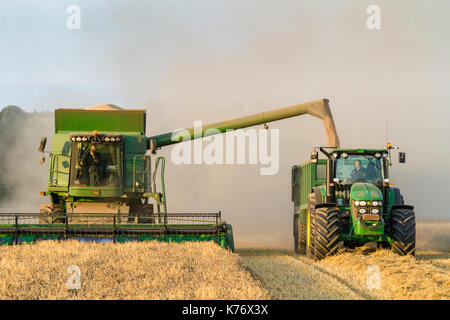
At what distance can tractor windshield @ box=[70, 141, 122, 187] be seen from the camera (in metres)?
14.2

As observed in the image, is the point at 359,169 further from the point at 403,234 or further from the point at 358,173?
the point at 403,234

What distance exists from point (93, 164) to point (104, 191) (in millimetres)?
664

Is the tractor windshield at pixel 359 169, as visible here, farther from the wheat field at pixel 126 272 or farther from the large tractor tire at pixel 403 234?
the wheat field at pixel 126 272

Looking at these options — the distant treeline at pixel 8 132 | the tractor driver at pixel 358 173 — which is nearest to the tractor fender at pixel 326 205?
the tractor driver at pixel 358 173

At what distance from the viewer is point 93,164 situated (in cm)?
1441

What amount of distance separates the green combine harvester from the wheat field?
664 millimetres

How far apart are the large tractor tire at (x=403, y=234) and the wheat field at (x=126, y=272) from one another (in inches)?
143

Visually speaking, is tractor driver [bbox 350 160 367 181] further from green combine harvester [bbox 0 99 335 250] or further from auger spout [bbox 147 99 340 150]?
auger spout [bbox 147 99 340 150]

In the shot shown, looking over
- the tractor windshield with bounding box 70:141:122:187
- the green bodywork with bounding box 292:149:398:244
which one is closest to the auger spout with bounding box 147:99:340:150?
the green bodywork with bounding box 292:149:398:244

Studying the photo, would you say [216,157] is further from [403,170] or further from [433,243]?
[403,170]

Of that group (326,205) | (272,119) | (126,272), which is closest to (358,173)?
(326,205)

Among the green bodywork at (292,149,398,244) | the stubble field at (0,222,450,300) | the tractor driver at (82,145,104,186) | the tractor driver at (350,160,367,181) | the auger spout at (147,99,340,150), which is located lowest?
the stubble field at (0,222,450,300)

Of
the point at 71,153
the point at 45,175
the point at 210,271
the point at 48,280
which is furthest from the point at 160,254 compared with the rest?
the point at 45,175
